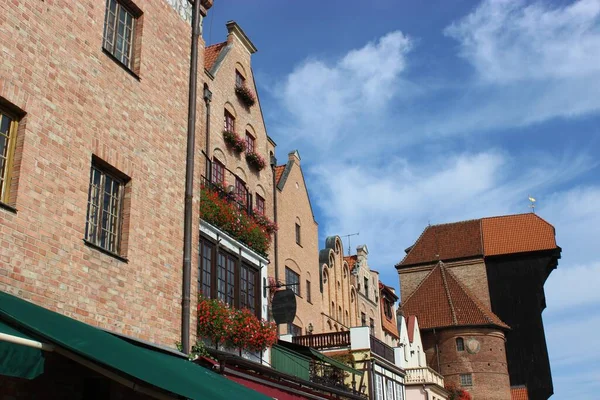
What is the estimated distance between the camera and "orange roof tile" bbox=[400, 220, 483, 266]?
59031 mm

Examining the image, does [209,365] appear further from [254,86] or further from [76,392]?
[254,86]

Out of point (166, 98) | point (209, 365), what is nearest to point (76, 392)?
point (209, 365)

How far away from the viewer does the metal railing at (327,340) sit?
25.7 metres

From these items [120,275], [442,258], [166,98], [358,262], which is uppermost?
[442,258]

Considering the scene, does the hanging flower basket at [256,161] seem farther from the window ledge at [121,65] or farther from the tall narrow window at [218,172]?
the window ledge at [121,65]

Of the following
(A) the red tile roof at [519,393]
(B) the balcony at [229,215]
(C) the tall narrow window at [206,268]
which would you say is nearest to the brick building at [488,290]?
(A) the red tile roof at [519,393]

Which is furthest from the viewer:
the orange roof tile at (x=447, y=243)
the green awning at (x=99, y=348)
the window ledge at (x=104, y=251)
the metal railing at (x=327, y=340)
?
the orange roof tile at (x=447, y=243)

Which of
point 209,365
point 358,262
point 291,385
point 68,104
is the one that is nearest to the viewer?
point 68,104

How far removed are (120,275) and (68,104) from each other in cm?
247

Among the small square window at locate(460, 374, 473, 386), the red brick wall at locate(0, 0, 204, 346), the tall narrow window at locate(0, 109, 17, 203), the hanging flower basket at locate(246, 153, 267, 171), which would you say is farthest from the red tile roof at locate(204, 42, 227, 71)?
the small square window at locate(460, 374, 473, 386)

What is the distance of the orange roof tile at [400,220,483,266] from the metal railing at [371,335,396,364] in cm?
2973

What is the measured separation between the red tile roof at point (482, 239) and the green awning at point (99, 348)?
52.8m

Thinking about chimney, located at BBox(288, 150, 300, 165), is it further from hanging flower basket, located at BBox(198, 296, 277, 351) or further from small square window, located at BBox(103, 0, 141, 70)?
small square window, located at BBox(103, 0, 141, 70)

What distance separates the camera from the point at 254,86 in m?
24.5
